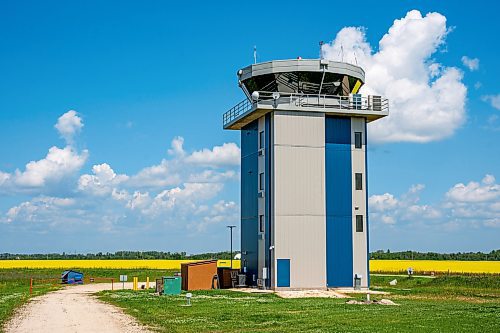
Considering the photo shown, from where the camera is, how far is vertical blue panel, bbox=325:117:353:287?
49.3 m

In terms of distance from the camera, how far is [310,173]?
4944cm

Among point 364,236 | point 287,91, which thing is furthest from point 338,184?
point 287,91

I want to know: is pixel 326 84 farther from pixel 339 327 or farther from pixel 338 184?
pixel 339 327

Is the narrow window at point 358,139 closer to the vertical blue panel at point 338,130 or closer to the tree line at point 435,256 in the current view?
the vertical blue panel at point 338,130

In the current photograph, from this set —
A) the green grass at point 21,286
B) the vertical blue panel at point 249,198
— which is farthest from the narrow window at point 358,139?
the green grass at point 21,286

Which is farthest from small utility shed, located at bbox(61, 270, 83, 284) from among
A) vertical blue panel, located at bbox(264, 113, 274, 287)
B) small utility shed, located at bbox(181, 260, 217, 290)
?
vertical blue panel, located at bbox(264, 113, 274, 287)

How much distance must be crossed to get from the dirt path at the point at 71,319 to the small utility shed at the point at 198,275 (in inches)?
427

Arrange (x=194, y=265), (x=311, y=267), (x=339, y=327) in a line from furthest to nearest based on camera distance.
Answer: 1. (x=194, y=265)
2. (x=311, y=267)
3. (x=339, y=327)

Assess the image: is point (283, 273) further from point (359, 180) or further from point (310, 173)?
point (359, 180)

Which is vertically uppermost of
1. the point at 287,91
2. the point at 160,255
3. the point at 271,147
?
the point at 287,91

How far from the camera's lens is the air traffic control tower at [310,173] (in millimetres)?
48656

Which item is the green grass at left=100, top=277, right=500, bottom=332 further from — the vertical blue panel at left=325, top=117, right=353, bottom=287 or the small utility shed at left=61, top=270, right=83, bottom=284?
the small utility shed at left=61, top=270, right=83, bottom=284

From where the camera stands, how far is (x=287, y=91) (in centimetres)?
5069

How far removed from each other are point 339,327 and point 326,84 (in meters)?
27.9
